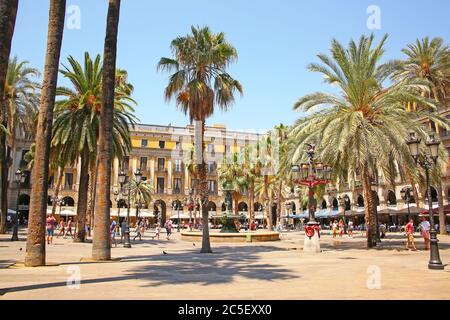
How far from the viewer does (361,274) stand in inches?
414

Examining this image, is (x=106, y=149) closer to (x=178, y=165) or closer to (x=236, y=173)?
(x=236, y=173)

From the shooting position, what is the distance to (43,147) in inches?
467

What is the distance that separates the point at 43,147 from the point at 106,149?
8.09 feet

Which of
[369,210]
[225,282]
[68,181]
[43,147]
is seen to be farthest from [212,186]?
[225,282]

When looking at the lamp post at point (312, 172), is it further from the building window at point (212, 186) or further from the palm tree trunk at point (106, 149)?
the building window at point (212, 186)

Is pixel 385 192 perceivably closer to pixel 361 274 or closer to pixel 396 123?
pixel 396 123

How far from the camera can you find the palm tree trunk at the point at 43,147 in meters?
11.7

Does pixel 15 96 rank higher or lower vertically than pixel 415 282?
higher

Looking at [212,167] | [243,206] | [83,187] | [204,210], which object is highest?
[212,167]

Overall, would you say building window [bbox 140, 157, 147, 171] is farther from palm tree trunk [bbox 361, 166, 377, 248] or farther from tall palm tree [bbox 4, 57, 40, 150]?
palm tree trunk [bbox 361, 166, 377, 248]

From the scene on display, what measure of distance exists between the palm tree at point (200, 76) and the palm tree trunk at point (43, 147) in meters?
7.45

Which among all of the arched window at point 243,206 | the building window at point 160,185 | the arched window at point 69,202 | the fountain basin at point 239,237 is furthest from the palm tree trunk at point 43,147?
the arched window at point 243,206
